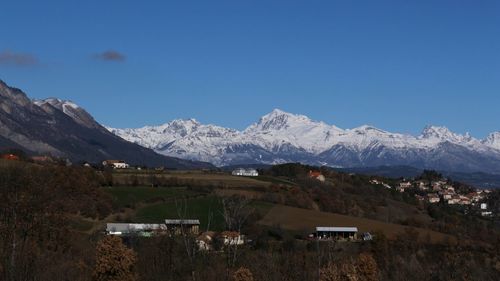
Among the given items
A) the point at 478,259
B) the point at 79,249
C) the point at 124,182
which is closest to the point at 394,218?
the point at 478,259

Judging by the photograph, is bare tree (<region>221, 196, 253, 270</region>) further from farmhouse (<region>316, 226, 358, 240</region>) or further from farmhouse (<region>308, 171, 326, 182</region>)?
farmhouse (<region>308, 171, 326, 182</region>)

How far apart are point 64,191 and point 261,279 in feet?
159

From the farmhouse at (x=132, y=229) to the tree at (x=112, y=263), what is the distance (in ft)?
119

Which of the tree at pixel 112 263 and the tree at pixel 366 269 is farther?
the tree at pixel 366 269

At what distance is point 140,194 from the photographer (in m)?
102

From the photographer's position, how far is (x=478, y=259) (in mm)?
82438

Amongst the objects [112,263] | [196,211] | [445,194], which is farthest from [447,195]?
[112,263]

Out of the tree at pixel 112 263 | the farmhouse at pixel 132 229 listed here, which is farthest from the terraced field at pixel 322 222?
the tree at pixel 112 263

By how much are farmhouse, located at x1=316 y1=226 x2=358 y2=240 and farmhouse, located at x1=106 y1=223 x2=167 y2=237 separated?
19.5 m

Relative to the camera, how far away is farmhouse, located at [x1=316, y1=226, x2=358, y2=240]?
300 feet

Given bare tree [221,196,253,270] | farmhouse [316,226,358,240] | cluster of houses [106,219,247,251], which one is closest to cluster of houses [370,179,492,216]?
farmhouse [316,226,358,240]

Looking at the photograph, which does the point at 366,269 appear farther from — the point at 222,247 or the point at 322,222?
the point at 322,222

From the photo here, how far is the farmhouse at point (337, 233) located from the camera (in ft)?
300

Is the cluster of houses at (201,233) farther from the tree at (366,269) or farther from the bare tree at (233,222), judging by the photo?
the tree at (366,269)
